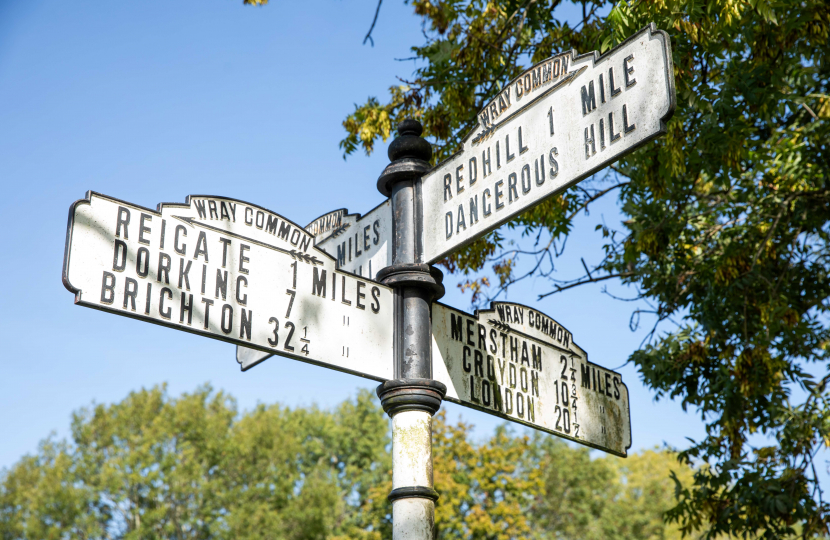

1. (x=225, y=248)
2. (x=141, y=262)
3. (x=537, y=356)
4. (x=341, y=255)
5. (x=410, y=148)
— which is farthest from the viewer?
(x=341, y=255)

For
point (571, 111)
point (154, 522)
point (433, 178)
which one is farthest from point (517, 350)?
point (154, 522)

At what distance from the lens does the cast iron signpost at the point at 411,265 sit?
2520mm

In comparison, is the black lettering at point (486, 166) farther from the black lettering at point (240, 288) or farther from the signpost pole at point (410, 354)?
the black lettering at point (240, 288)

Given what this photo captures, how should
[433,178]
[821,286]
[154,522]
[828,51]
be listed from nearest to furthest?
[433,178] → [828,51] → [821,286] → [154,522]

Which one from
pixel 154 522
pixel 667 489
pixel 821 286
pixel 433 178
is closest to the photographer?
pixel 433 178

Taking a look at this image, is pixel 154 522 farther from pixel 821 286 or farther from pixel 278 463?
pixel 821 286

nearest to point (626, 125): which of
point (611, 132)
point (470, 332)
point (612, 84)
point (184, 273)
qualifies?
point (611, 132)

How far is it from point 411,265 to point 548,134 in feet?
2.20

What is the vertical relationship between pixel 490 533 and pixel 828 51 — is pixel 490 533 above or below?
below

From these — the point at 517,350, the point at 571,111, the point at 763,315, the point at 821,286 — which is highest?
the point at 821,286

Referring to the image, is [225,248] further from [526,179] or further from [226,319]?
[526,179]

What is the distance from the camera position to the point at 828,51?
23.3 feet

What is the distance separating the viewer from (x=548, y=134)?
110 inches

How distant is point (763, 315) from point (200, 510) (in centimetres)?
2453
